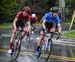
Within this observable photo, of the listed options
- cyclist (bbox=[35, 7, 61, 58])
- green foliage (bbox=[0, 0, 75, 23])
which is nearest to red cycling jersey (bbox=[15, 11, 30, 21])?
cyclist (bbox=[35, 7, 61, 58])

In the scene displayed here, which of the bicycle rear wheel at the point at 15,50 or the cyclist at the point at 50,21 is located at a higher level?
the cyclist at the point at 50,21

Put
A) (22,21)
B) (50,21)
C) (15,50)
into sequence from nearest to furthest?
(50,21) → (22,21) → (15,50)

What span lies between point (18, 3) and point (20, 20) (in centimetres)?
4469

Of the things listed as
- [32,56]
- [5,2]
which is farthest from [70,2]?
[32,56]

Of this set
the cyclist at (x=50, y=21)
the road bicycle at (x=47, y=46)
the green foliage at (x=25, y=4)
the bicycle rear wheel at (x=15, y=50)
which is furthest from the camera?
the green foliage at (x=25, y=4)

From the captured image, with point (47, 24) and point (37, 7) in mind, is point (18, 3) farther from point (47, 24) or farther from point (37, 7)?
point (47, 24)

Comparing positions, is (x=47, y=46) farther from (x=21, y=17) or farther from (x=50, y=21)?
(x=21, y=17)

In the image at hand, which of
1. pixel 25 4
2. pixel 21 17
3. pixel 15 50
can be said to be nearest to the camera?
pixel 21 17

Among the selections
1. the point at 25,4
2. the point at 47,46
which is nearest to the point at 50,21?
the point at 47,46

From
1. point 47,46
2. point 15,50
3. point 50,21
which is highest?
point 50,21

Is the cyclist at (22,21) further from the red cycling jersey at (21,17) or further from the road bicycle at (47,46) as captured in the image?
the road bicycle at (47,46)

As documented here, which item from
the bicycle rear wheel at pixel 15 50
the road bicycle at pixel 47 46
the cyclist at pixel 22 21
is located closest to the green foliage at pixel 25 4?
the bicycle rear wheel at pixel 15 50

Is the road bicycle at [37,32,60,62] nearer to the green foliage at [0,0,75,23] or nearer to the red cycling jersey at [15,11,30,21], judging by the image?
the red cycling jersey at [15,11,30,21]

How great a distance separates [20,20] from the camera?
43.8ft
